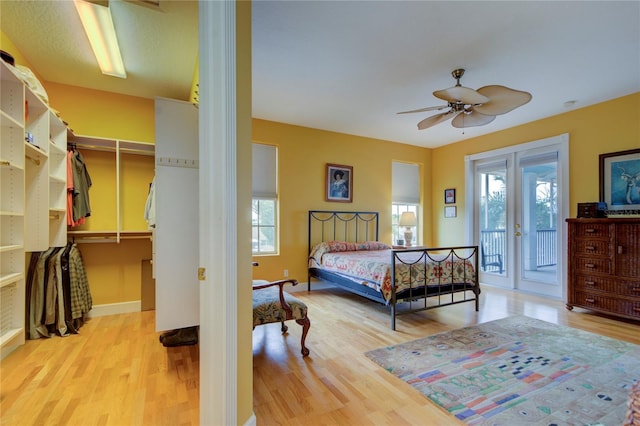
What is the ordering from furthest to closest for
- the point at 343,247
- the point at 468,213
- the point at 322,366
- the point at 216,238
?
the point at 468,213, the point at 343,247, the point at 322,366, the point at 216,238

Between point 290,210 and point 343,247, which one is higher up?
point 290,210

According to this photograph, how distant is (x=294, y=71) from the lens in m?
3.04

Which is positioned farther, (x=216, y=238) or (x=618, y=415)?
(x=618, y=415)

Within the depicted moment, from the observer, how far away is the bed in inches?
122

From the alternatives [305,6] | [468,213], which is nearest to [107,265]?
[305,6]

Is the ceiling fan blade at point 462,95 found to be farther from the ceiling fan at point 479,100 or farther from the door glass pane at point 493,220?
the door glass pane at point 493,220

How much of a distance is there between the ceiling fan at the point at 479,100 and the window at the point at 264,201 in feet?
8.06

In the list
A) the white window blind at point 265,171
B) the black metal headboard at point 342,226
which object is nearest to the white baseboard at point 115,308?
the white window blind at point 265,171

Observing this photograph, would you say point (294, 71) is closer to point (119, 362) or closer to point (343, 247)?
point (343, 247)

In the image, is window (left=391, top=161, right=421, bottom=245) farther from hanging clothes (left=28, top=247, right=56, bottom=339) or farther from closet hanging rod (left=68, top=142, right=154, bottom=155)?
hanging clothes (left=28, top=247, right=56, bottom=339)

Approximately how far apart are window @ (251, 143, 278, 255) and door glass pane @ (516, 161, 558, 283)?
3954 mm

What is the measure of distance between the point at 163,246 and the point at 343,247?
289cm

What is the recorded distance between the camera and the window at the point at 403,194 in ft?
19.1

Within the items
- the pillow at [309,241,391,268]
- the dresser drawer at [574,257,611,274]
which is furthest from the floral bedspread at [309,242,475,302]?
the dresser drawer at [574,257,611,274]
